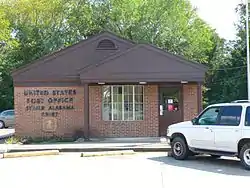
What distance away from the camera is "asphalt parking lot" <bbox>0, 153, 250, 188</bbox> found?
10414mm

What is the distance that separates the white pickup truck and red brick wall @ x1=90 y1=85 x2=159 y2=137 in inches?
272

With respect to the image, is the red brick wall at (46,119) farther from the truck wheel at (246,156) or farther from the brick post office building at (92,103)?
the truck wheel at (246,156)

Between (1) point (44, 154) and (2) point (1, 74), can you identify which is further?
(2) point (1, 74)

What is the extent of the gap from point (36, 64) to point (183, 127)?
393 inches

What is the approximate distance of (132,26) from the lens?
4166cm

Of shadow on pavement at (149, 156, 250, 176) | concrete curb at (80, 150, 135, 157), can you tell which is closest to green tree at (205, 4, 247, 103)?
concrete curb at (80, 150, 135, 157)

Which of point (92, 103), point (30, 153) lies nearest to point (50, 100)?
point (92, 103)

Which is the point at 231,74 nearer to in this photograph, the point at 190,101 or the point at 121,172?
the point at 190,101

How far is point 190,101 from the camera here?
2191cm

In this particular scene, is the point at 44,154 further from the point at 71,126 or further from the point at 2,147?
the point at 71,126

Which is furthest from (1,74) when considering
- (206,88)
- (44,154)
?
(44,154)

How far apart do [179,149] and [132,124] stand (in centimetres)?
750

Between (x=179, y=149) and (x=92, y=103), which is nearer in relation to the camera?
(x=179, y=149)

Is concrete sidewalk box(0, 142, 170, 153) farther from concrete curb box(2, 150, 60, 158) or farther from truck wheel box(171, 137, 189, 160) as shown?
truck wheel box(171, 137, 189, 160)
